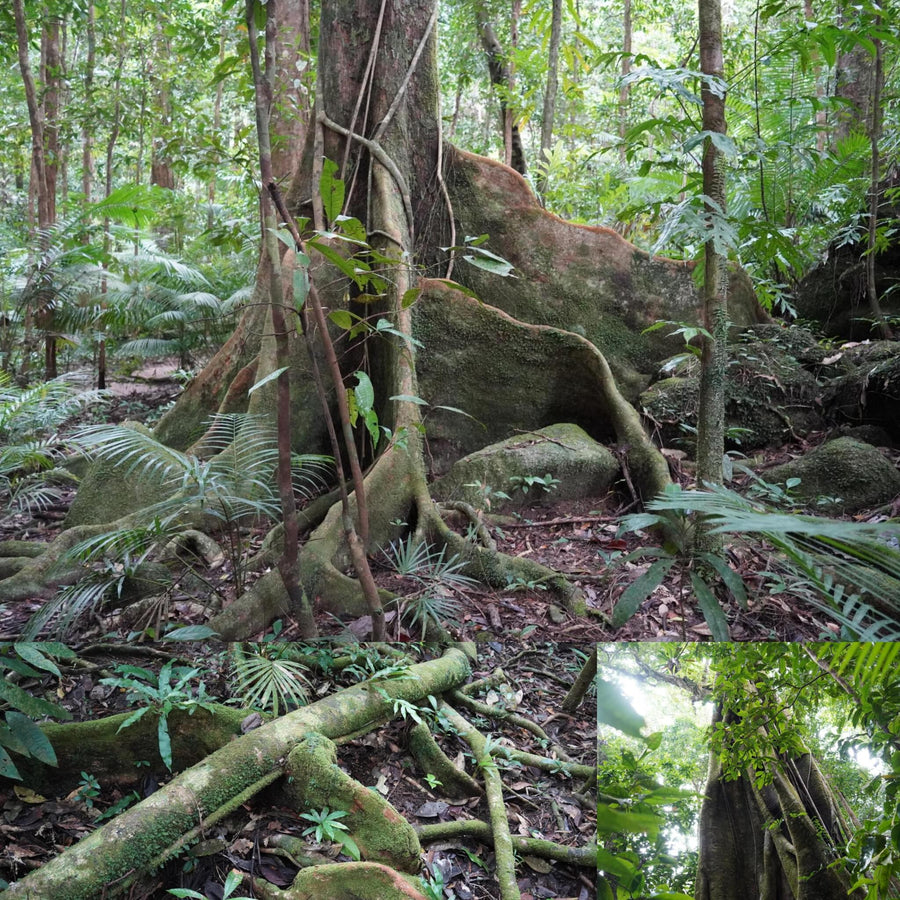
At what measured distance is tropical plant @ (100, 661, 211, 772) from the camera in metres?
1.76

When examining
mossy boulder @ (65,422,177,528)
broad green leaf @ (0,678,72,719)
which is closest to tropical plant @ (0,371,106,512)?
mossy boulder @ (65,422,177,528)

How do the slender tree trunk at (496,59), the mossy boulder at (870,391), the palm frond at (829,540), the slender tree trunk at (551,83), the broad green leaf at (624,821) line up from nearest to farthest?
1. the palm frond at (829,540)
2. the broad green leaf at (624,821)
3. the mossy boulder at (870,391)
4. the slender tree trunk at (551,83)
5. the slender tree trunk at (496,59)

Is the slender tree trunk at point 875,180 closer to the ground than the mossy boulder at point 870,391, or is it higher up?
higher up

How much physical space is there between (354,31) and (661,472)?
2.53 metres

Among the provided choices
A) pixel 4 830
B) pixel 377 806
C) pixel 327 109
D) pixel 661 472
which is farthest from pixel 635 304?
pixel 4 830

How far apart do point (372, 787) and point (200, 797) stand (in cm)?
39

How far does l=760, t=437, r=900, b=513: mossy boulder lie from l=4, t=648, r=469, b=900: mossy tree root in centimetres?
146

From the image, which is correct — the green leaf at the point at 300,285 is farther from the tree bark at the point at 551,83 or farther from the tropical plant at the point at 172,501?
the tree bark at the point at 551,83

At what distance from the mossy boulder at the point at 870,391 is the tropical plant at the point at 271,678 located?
91.4 inches

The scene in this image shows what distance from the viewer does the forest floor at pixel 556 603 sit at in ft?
7.02

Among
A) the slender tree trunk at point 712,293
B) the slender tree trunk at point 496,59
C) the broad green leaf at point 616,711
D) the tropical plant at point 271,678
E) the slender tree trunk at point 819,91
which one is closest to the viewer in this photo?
the broad green leaf at point 616,711

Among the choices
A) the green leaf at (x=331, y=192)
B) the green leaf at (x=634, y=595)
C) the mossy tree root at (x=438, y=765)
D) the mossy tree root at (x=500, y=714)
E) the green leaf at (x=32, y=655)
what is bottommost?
the mossy tree root at (x=438, y=765)

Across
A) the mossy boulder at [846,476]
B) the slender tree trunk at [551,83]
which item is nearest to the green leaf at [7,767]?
the mossy boulder at [846,476]

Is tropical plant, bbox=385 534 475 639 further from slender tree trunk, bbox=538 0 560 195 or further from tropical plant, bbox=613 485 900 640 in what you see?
slender tree trunk, bbox=538 0 560 195
